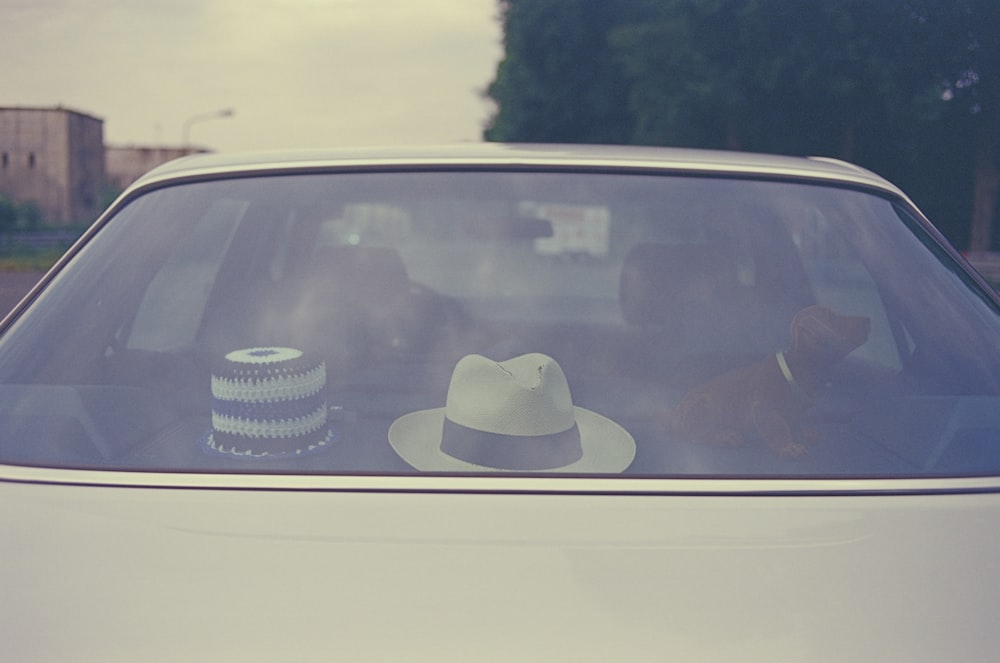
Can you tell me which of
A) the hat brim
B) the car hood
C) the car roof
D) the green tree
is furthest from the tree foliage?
the car hood

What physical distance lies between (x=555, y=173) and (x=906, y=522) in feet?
3.18

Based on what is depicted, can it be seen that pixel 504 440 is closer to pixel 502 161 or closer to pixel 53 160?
pixel 502 161

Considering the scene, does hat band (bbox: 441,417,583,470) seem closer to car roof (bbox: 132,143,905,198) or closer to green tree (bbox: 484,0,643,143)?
car roof (bbox: 132,143,905,198)

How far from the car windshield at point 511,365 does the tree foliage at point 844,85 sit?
23915 millimetres

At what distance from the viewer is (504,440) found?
72.4 inches

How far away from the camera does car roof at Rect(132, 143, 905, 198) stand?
82.1 inches

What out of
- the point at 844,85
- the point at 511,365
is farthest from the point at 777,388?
the point at 844,85

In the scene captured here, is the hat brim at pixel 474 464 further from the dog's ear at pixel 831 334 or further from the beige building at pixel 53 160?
the beige building at pixel 53 160

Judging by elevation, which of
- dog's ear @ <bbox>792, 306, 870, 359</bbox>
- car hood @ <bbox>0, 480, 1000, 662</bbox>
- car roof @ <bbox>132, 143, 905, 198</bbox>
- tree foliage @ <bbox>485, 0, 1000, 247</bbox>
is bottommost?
car hood @ <bbox>0, 480, 1000, 662</bbox>

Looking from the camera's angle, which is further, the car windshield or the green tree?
the green tree

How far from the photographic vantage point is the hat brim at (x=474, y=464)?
180 centimetres

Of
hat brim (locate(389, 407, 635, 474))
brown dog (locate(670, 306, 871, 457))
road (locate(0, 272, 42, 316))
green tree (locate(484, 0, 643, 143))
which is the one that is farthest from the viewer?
green tree (locate(484, 0, 643, 143))

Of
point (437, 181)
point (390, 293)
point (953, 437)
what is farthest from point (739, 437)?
point (390, 293)

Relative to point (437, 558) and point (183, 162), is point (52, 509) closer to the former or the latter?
point (437, 558)
